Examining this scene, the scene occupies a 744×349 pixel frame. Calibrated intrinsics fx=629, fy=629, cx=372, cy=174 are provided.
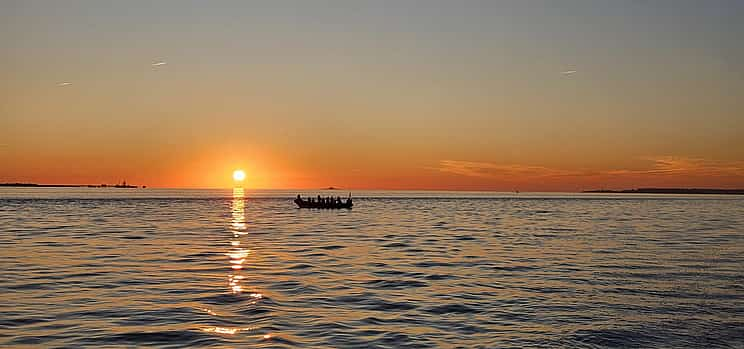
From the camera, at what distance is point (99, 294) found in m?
22.5

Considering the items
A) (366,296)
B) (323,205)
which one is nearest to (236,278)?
(366,296)

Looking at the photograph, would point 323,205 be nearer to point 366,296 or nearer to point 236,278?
point 236,278

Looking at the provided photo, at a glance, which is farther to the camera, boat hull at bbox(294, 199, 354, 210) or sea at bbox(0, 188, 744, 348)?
boat hull at bbox(294, 199, 354, 210)

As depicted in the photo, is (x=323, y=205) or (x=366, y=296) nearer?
(x=366, y=296)

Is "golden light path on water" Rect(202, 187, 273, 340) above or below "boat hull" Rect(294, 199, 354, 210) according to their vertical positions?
below

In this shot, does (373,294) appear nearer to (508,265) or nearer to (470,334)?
(470,334)

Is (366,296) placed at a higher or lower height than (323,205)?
lower

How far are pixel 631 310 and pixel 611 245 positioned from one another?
86.1 feet

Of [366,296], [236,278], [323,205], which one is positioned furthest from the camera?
[323,205]

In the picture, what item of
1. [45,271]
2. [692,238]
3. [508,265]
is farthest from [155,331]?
[692,238]

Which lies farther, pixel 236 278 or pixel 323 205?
pixel 323 205

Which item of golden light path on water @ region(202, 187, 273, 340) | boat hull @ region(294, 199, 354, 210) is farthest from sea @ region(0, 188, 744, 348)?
boat hull @ region(294, 199, 354, 210)

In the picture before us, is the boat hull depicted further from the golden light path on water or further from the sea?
the sea

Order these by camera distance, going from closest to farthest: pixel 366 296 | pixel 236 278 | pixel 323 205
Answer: pixel 366 296 < pixel 236 278 < pixel 323 205
